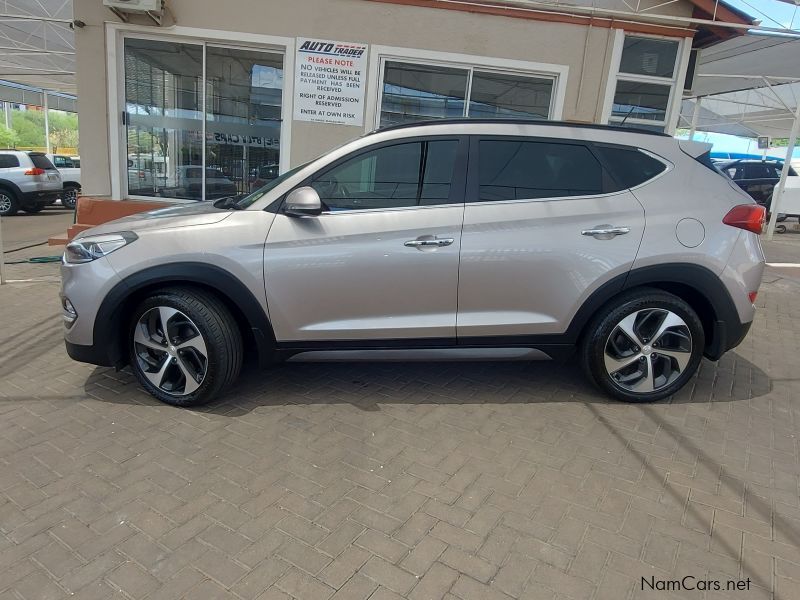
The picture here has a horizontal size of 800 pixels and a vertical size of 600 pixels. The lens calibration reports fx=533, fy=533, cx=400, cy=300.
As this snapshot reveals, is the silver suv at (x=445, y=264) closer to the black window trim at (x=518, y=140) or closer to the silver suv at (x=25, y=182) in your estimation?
the black window trim at (x=518, y=140)

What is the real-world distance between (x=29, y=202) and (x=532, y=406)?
15963 millimetres

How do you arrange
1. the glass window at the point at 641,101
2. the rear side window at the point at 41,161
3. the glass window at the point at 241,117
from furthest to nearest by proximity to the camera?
1. the rear side window at the point at 41,161
2. the glass window at the point at 641,101
3. the glass window at the point at 241,117

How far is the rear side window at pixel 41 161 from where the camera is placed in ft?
48.8

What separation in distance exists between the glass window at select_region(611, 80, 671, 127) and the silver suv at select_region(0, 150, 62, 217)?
48.5 ft

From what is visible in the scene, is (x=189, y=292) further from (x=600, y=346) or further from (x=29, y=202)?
(x=29, y=202)

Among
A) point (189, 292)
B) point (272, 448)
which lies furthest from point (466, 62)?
point (272, 448)

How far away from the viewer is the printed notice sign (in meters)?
7.36

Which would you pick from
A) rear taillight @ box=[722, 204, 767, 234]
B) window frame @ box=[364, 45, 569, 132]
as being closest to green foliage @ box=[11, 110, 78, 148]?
window frame @ box=[364, 45, 569, 132]

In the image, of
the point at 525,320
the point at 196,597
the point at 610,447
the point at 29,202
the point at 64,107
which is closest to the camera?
the point at 196,597

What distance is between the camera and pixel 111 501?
2.58m

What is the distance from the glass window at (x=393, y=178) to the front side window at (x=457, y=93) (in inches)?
179

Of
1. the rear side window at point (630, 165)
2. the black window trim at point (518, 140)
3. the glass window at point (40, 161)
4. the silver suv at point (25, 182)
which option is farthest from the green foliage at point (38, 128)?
the rear side window at point (630, 165)

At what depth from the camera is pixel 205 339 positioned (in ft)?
11.0

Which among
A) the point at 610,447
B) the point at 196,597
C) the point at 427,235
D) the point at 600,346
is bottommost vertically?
the point at 196,597
